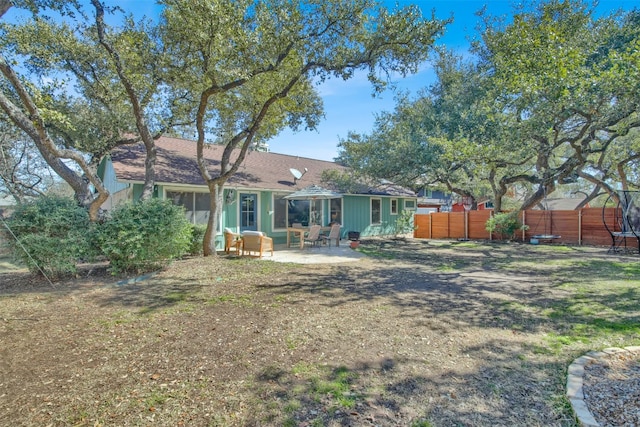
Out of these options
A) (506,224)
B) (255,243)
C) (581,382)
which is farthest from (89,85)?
(506,224)

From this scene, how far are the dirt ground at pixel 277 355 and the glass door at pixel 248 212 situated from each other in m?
6.06

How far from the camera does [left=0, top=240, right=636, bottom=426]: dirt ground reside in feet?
8.30

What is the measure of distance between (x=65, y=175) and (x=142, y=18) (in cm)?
497

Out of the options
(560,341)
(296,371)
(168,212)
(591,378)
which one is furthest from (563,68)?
(168,212)

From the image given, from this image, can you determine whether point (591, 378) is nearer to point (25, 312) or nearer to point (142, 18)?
point (25, 312)

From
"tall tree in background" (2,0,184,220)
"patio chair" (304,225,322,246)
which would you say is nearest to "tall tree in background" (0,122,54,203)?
"tall tree in background" (2,0,184,220)

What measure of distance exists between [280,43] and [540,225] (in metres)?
13.6

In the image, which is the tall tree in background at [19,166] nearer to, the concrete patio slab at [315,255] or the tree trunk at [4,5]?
the tree trunk at [4,5]

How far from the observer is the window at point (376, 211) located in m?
17.5

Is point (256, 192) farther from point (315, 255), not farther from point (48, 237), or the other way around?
point (48, 237)

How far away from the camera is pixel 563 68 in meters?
7.28

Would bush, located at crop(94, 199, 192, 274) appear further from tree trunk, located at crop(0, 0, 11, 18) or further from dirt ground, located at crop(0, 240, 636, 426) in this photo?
tree trunk, located at crop(0, 0, 11, 18)

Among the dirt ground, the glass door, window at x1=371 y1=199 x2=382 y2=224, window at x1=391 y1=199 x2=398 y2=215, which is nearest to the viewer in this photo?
the dirt ground

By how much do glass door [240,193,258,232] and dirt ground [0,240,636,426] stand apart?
6.06 meters
